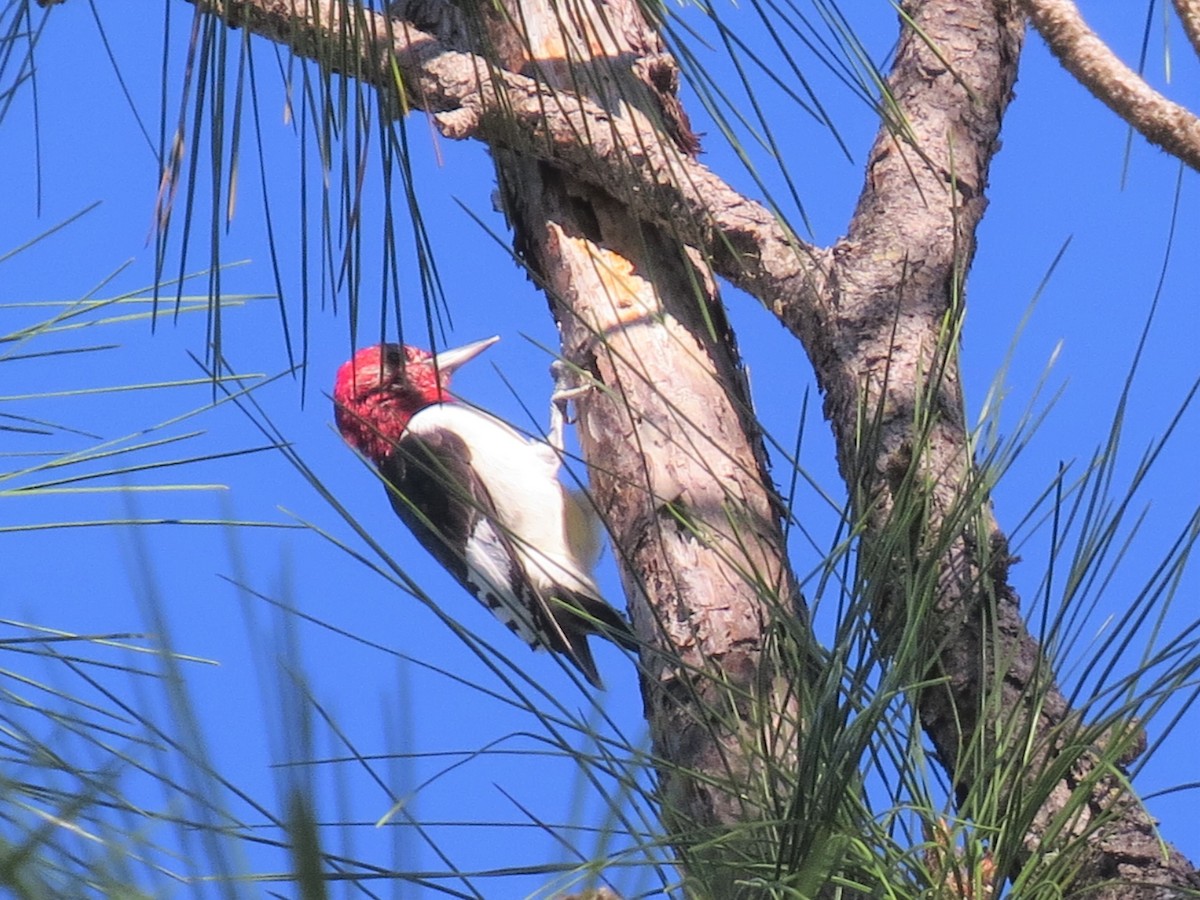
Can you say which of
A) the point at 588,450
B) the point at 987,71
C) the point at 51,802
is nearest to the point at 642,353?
the point at 588,450

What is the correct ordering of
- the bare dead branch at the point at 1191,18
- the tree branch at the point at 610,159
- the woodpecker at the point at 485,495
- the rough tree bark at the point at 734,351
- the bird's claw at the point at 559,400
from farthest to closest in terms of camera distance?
the woodpecker at the point at 485,495
the bird's claw at the point at 559,400
the tree branch at the point at 610,159
the rough tree bark at the point at 734,351
the bare dead branch at the point at 1191,18

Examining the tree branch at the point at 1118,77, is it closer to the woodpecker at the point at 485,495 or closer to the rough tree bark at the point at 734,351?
the rough tree bark at the point at 734,351

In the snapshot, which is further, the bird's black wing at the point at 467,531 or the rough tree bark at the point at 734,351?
the bird's black wing at the point at 467,531

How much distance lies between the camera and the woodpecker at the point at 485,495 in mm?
3373

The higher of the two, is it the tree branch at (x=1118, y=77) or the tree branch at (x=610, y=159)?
the tree branch at (x=610, y=159)

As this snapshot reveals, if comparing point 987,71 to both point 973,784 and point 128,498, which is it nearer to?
point 973,784

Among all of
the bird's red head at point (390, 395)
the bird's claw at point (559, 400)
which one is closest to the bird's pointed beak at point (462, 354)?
the bird's red head at point (390, 395)

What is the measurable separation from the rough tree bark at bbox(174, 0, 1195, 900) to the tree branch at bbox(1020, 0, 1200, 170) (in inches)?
3.9

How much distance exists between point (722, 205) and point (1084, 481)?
0.96 metres

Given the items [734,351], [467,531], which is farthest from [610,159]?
[467,531]

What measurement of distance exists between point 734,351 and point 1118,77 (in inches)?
39.1

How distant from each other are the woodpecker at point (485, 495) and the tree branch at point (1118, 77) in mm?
1869

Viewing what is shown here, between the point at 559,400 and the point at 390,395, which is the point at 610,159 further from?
the point at 390,395

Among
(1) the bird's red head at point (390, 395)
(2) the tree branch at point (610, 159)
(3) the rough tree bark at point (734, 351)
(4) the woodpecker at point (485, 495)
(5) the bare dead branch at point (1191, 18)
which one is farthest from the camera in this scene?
(1) the bird's red head at point (390, 395)
